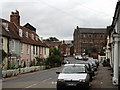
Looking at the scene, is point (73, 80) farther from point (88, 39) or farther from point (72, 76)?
point (88, 39)

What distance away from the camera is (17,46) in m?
45.1

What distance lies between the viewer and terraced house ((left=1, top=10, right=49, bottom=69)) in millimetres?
40231

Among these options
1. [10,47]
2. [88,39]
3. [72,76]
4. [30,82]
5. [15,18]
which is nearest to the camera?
[72,76]

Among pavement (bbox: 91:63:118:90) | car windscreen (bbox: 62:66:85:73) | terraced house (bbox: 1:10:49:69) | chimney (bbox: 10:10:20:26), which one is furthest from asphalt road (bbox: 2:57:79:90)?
chimney (bbox: 10:10:20:26)

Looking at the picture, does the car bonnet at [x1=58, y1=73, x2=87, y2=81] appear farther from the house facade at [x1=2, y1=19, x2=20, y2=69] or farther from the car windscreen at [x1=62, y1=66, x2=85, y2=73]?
the house facade at [x1=2, y1=19, x2=20, y2=69]

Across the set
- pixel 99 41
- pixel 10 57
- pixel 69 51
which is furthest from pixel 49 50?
pixel 69 51

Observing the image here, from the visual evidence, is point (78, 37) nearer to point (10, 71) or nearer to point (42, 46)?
point (42, 46)

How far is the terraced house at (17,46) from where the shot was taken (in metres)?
40.2

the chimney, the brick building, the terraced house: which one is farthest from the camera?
the brick building

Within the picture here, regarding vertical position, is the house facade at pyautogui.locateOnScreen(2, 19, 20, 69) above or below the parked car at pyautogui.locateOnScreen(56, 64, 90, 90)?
above

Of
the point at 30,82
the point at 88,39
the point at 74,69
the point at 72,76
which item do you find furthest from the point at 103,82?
the point at 88,39

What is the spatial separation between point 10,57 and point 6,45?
87.7 inches

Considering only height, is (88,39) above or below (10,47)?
above

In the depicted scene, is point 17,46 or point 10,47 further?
point 17,46
